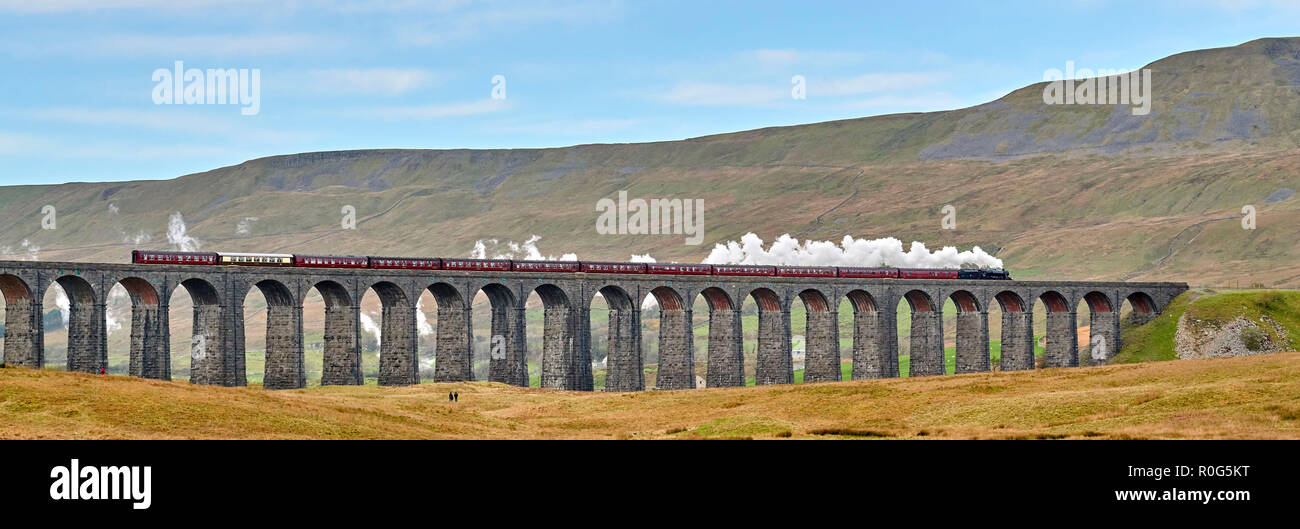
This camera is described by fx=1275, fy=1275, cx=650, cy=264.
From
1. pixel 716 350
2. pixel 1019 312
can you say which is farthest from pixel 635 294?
pixel 1019 312

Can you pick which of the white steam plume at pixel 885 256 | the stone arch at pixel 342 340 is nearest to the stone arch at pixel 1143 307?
the white steam plume at pixel 885 256

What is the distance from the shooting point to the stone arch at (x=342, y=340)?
307ft

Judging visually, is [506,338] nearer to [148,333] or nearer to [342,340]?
[342,340]

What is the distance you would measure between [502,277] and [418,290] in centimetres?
674

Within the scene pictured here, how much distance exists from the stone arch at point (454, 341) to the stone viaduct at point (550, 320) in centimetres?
10

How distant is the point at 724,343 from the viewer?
11262 centimetres

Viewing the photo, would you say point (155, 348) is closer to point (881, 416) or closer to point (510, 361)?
point (510, 361)

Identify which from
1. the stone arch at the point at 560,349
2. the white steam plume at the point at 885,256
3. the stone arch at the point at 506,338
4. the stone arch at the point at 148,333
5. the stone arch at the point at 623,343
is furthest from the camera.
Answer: the white steam plume at the point at 885,256

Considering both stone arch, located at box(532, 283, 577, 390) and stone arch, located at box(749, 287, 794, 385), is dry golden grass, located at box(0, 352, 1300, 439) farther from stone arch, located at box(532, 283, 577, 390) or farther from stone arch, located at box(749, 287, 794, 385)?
stone arch, located at box(749, 287, 794, 385)

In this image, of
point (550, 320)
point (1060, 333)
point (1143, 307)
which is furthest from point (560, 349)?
point (1143, 307)

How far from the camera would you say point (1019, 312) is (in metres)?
132

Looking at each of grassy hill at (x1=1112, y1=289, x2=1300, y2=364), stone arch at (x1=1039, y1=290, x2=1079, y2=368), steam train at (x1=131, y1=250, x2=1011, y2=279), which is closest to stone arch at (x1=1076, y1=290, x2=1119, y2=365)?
grassy hill at (x1=1112, y1=289, x2=1300, y2=364)

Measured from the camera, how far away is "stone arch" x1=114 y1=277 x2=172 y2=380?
84.2 m

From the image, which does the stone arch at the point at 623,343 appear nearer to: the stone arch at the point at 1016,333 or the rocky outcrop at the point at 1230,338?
the stone arch at the point at 1016,333
